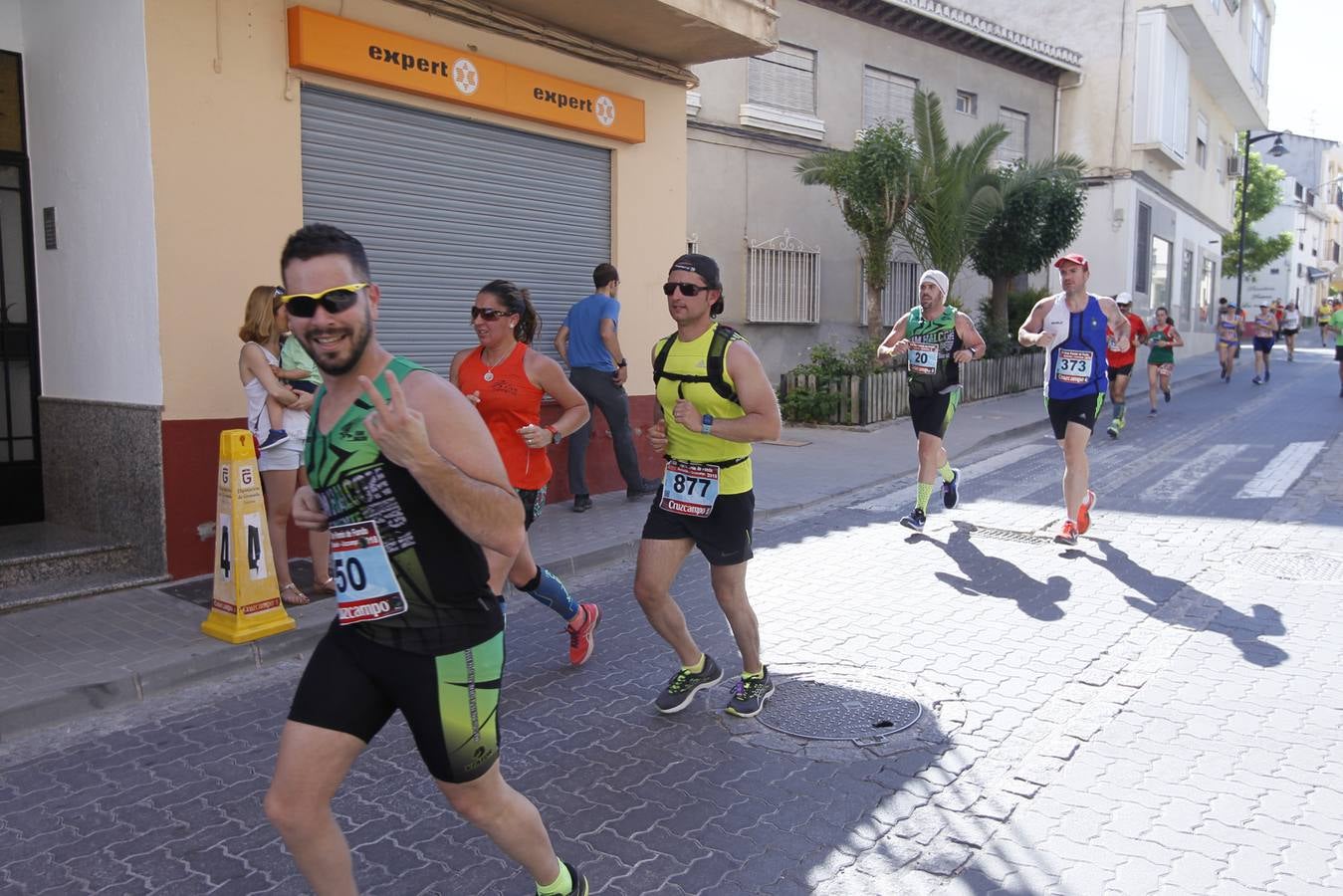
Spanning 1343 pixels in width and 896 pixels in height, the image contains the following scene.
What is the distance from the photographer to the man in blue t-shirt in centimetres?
908

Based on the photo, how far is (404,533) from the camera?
8.43 ft

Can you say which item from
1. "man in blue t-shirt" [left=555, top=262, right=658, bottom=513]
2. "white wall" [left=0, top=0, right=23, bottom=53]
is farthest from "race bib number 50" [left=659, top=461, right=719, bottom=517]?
"white wall" [left=0, top=0, right=23, bottom=53]

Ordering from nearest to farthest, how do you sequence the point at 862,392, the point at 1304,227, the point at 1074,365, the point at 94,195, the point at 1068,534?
the point at 94,195
the point at 1074,365
the point at 1068,534
the point at 862,392
the point at 1304,227

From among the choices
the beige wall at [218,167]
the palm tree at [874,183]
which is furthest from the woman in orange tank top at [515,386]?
the palm tree at [874,183]

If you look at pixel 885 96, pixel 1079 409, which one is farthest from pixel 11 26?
pixel 885 96

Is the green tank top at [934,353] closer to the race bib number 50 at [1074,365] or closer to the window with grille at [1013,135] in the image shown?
the race bib number 50 at [1074,365]

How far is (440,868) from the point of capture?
341cm

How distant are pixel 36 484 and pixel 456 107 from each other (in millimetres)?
4184

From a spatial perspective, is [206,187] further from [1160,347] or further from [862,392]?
[1160,347]

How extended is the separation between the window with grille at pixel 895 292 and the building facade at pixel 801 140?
3 cm

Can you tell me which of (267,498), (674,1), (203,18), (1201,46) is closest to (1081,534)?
(674,1)

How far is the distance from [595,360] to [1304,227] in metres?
77.1

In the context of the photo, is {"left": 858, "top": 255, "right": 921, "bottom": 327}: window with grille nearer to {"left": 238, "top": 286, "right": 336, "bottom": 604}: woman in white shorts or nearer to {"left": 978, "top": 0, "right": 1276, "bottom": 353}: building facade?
{"left": 978, "top": 0, "right": 1276, "bottom": 353}: building facade

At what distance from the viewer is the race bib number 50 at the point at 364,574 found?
8.48ft
